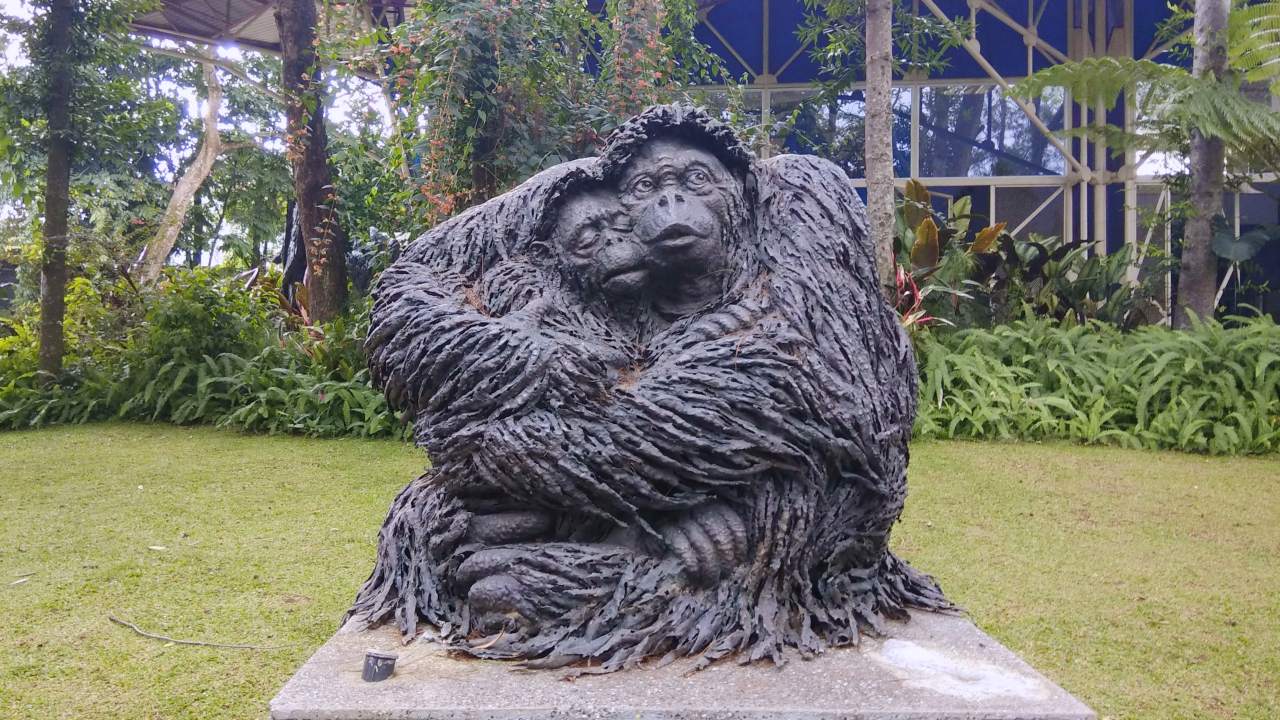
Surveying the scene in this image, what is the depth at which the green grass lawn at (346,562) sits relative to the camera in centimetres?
287

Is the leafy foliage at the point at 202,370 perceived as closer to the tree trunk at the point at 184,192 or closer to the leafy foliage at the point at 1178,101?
the tree trunk at the point at 184,192

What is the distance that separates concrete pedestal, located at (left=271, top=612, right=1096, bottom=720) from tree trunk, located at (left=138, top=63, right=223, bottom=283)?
8.77 m

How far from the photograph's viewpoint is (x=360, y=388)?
6379 millimetres

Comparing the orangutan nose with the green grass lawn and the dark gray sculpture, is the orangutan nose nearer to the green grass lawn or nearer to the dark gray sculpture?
the dark gray sculpture

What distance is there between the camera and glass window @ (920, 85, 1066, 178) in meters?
10.8

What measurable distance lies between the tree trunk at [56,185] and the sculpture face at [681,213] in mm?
6339

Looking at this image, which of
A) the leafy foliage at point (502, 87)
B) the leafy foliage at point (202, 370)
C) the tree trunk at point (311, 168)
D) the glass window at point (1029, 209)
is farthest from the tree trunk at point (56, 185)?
the glass window at point (1029, 209)

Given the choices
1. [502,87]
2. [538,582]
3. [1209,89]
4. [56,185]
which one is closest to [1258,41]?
[1209,89]

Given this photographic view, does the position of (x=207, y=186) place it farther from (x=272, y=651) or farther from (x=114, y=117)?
(x=272, y=651)

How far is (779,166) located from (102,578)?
3.02 m

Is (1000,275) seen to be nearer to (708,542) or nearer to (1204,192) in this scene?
(1204,192)

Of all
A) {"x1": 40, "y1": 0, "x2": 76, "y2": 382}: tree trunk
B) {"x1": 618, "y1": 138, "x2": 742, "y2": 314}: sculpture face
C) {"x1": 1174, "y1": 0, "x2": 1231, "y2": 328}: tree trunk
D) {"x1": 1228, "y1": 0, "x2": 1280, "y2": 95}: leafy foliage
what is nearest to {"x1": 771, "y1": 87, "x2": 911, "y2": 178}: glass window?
{"x1": 1174, "y1": 0, "x2": 1231, "y2": 328}: tree trunk

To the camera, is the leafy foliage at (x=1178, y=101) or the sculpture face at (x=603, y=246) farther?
the leafy foliage at (x=1178, y=101)

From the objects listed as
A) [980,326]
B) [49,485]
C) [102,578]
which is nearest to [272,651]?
[102,578]
